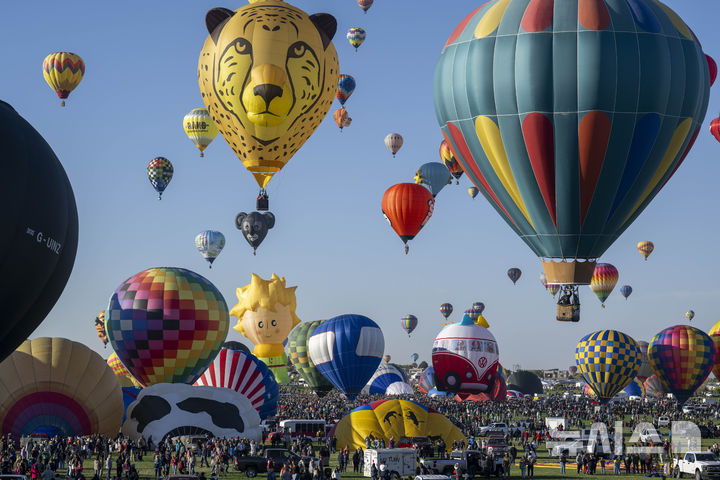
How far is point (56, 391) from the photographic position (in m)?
31.2

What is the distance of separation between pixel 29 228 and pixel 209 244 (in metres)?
46.2

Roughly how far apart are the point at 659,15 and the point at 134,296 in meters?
21.6

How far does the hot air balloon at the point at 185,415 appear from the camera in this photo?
32688 mm

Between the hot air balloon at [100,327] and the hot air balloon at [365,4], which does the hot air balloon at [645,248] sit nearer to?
the hot air balloon at [365,4]

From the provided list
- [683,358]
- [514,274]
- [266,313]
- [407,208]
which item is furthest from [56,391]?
[514,274]

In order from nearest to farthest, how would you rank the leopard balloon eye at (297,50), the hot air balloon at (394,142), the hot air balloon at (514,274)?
1. the leopard balloon eye at (297,50)
2. the hot air balloon at (394,142)
3. the hot air balloon at (514,274)

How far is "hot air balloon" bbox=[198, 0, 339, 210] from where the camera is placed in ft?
110

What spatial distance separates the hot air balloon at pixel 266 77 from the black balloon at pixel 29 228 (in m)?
15.7

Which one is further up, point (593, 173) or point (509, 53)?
point (509, 53)

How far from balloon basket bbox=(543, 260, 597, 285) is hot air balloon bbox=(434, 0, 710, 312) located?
3 centimetres

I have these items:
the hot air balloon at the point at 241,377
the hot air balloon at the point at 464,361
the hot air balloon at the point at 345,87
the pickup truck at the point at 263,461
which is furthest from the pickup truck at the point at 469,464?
the hot air balloon at the point at 345,87

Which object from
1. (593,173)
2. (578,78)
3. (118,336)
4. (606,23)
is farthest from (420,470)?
(118,336)

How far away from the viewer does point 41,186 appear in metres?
17.2

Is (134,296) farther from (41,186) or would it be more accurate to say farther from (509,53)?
(41,186)
